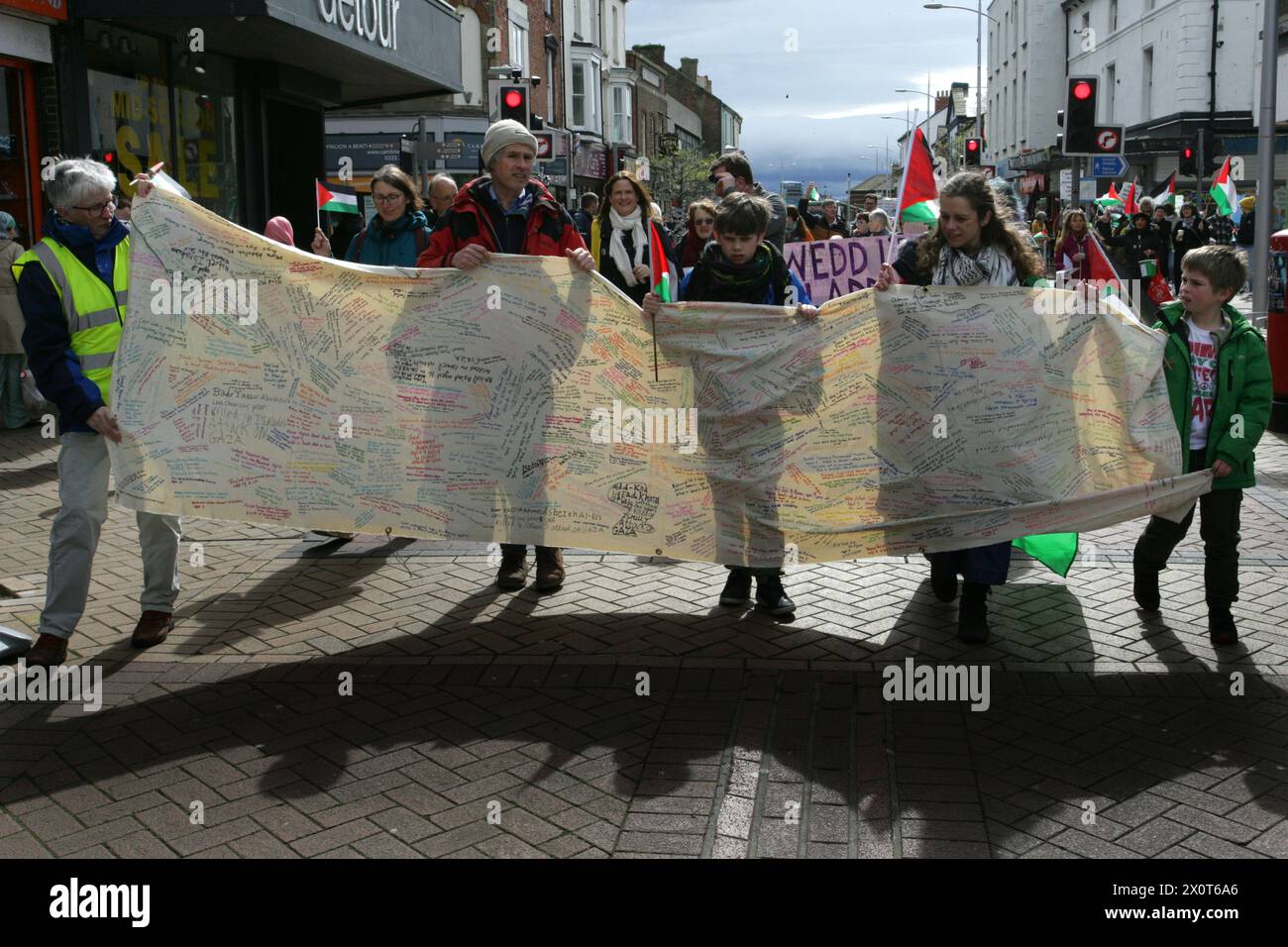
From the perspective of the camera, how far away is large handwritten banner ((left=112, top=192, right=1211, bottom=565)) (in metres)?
5.35

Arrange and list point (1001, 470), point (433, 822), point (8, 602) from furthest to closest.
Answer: point (8, 602) < point (1001, 470) < point (433, 822)

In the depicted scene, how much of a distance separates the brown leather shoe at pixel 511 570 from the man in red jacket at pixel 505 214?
0.38 m

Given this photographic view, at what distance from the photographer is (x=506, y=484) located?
5469mm

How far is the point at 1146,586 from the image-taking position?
19.3 ft

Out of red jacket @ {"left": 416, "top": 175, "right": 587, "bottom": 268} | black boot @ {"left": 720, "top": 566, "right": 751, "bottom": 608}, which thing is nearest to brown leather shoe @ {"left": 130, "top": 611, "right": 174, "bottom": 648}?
red jacket @ {"left": 416, "top": 175, "right": 587, "bottom": 268}

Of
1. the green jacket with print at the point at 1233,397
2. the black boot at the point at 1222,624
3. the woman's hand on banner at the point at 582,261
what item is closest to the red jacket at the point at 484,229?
the woman's hand on banner at the point at 582,261

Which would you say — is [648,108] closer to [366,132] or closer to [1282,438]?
[366,132]

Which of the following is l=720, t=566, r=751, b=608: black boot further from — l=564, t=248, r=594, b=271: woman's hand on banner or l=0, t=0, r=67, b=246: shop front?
l=0, t=0, r=67, b=246: shop front

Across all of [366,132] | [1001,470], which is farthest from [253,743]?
[366,132]

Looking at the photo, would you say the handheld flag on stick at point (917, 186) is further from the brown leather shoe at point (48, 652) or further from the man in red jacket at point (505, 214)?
the brown leather shoe at point (48, 652)

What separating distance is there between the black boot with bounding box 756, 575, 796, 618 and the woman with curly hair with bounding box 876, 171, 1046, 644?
758mm

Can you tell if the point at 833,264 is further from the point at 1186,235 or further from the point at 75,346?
the point at 1186,235

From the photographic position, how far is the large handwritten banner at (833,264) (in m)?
10.3
